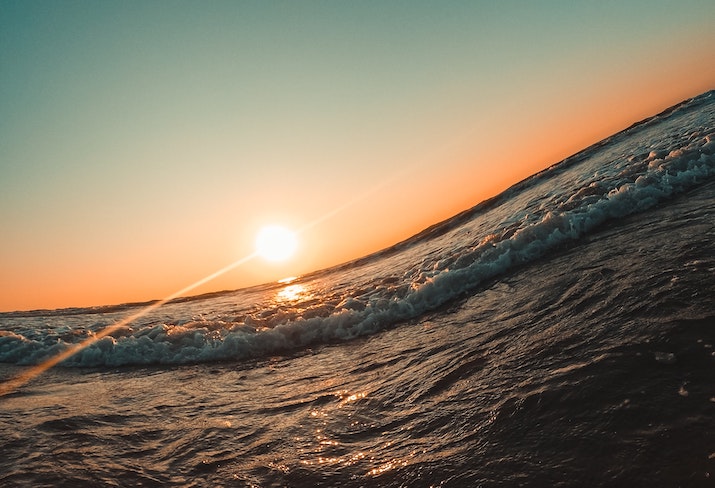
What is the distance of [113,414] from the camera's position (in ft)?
16.4

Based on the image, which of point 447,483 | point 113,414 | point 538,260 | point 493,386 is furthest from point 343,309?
point 447,483

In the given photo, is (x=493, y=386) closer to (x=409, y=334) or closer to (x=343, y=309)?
(x=409, y=334)

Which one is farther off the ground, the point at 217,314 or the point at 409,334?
the point at 217,314

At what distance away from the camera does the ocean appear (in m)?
2.58

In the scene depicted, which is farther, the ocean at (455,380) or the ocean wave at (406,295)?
the ocean wave at (406,295)

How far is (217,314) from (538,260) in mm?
8996

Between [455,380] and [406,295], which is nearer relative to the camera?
[455,380]

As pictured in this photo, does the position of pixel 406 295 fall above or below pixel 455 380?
above

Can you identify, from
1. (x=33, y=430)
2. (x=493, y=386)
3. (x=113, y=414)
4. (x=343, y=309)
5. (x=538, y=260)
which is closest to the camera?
(x=493, y=386)

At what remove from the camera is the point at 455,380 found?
4105mm

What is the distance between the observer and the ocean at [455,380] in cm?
258

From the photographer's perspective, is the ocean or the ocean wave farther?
the ocean wave

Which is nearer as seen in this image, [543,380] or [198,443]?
[543,380]

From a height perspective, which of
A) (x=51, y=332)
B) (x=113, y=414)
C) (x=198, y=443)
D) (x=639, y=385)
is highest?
(x=51, y=332)
